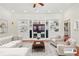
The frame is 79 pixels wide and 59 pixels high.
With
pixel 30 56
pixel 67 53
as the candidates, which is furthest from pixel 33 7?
pixel 67 53

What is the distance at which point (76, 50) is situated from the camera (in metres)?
2.40

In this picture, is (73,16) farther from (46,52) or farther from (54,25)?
(46,52)

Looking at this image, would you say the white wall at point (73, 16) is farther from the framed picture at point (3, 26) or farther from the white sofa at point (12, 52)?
the framed picture at point (3, 26)

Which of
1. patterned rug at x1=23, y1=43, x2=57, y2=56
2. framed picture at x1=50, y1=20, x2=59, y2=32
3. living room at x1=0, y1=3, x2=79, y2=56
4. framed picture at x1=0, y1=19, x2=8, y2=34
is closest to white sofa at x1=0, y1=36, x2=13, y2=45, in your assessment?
living room at x1=0, y1=3, x2=79, y2=56

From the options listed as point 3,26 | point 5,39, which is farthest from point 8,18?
point 5,39

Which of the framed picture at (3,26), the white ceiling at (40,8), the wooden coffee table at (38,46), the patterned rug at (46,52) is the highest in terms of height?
the white ceiling at (40,8)

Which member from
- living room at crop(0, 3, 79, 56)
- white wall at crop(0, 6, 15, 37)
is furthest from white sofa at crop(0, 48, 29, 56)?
white wall at crop(0, 6, 15, 37)

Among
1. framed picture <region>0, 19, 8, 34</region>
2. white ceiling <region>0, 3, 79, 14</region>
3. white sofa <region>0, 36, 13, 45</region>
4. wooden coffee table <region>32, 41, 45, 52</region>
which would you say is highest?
white ceiling <region>0, 3, 79, 14</region>

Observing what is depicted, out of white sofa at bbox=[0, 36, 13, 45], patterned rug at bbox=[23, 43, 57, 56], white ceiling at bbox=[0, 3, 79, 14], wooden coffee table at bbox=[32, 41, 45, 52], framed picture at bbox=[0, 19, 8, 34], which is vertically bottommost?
patterned rug at bbox=[23, 43, 57, 56]

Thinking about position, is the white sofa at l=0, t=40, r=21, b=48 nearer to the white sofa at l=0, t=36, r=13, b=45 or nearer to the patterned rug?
the white sofa at l=0, t=36, r=13, b=45

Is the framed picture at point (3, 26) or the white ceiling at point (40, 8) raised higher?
the white ceiling at point (40, 8)

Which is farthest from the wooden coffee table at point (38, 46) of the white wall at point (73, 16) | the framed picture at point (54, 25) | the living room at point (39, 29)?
the white wall at point (73, 16)

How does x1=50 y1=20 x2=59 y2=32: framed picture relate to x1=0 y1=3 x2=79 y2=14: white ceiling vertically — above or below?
below

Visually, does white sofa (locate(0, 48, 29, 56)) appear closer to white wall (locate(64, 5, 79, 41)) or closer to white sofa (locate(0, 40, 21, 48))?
white sofa (locate(0, 40, 21, 48))
